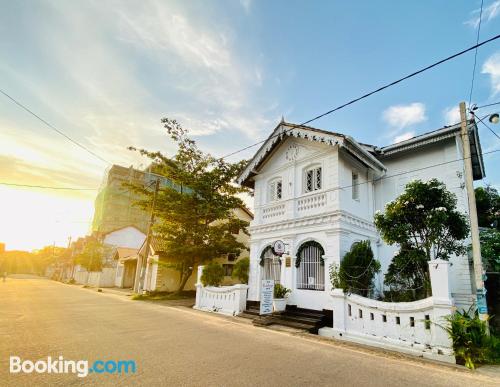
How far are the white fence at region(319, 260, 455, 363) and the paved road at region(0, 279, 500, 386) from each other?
694mm

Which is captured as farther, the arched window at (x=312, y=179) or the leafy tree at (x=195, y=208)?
the leafy tree at (x=195, y=208)

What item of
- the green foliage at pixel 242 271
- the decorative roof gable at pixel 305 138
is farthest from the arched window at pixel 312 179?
the green foliage at pixel 242 271

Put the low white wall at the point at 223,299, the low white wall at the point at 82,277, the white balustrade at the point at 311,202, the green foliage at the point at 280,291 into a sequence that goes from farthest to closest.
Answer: the low white wall at the point at 82,277
the low white wall at the point at 223,299
the white balustrade at the point at 311,202
the green foliage at the point at 280,291

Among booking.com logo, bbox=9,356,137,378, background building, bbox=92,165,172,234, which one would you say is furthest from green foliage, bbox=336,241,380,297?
background building, bbox=92,165,172,234

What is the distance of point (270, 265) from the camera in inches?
543

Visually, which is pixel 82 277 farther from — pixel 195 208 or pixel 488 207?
pixel 488 207

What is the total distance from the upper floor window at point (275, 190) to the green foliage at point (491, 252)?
317 inches

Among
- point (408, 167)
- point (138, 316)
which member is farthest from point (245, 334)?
point (408, 167)

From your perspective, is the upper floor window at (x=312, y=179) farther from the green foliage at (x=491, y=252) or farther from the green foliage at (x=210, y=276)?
the green foliage at (x=210, y=276)

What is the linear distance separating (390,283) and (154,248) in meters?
19.0

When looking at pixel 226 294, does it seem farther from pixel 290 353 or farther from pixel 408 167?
pixel 408 167

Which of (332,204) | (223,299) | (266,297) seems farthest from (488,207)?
(223,299)

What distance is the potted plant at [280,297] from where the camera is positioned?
11523mm

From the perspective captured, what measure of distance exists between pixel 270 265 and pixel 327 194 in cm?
444
